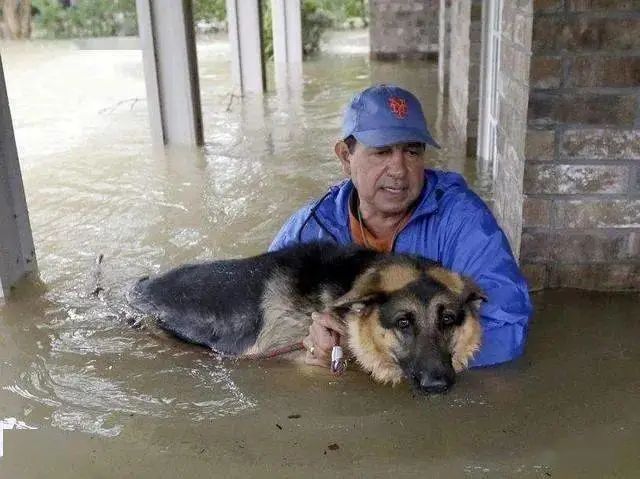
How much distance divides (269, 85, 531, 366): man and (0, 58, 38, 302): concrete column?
7.75ft

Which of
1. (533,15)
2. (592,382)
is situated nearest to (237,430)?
(592,382)

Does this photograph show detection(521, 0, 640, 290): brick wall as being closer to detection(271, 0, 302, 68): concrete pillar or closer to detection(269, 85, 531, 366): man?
detection(269, 85, 531, 366): man

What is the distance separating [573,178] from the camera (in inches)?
167

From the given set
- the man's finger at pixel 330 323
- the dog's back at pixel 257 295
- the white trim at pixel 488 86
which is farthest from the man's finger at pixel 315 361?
the white trim at pixel 488 86

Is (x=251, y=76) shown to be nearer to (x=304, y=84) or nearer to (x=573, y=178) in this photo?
(x=304, y=84)

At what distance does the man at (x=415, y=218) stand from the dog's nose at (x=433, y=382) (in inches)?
20.2

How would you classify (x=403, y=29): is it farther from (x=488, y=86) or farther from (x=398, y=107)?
(x=398, y=107)

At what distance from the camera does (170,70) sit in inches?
374

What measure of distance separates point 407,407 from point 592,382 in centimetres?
94

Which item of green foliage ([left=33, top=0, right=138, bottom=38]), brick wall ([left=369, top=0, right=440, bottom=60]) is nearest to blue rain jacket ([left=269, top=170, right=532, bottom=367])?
green foliage ([left=33, top=0, right=138, bottom=38])

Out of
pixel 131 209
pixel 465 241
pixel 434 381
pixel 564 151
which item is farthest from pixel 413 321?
pixel 131 209

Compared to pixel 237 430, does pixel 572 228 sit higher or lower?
higher

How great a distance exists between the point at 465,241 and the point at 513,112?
1.43 metres

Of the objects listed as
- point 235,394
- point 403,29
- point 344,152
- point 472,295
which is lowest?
point 235,394
